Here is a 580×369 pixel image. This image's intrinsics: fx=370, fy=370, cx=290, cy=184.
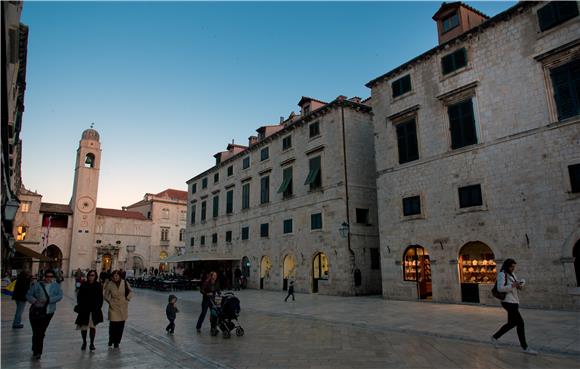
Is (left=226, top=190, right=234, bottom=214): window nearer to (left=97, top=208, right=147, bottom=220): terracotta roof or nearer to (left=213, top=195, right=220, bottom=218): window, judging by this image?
(left=213, top=195, right=220, bottom=218): window

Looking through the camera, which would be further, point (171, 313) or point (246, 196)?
point (246, 196)

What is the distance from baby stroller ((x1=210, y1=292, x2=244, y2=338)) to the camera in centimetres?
938

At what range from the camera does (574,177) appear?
43.0ft

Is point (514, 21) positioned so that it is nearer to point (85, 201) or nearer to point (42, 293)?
point (42, 293)

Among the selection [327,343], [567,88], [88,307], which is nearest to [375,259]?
[567,88]

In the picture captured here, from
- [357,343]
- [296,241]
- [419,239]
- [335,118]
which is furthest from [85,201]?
[357,343]

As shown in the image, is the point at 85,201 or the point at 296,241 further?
the point at 85,201

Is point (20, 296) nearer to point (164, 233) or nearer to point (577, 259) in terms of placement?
point (577, 259)

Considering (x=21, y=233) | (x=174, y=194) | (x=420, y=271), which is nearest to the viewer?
(x=420, y=271)

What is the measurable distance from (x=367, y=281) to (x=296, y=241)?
5.51m

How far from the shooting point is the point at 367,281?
21.7 meters

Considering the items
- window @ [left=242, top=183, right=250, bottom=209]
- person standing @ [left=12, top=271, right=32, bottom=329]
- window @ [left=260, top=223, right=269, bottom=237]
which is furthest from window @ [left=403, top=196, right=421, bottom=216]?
person standing @ [left=12, top=271, right=32, bottom=329]

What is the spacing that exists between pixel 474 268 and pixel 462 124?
6.38 metres

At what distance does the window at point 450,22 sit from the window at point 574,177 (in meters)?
8.69
